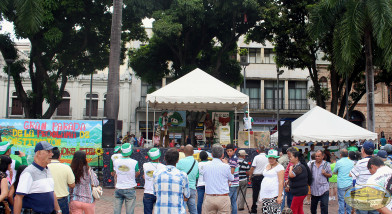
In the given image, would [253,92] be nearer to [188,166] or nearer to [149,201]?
[188,166]

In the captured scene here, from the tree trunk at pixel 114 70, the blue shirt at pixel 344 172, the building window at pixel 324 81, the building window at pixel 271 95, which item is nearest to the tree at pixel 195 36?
the tree trunk at pixel 114 70

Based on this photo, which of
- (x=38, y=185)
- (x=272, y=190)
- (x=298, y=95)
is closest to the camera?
(x=38, y=185)

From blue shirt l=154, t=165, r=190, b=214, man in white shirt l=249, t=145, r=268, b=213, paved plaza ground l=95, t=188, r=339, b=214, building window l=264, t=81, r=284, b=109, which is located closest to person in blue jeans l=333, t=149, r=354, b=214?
man in white shirt l=249, t=145, r=268, b=213

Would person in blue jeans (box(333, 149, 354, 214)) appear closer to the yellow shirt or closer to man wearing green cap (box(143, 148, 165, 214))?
man wearing green cap (box(143, 148, 165, 214))

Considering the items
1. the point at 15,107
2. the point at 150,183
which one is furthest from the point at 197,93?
the point at 15,107

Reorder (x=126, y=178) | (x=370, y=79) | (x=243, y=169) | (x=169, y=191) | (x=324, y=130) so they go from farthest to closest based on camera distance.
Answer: (x=370, y=79)
(x=324, y=130)
(x=243, y=169)
(x=126, y=178)
(x=169, y=191)

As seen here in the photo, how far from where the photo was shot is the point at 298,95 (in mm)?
41969

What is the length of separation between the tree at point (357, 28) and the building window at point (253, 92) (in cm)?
2170

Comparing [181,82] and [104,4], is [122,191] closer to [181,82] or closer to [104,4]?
[181,82]

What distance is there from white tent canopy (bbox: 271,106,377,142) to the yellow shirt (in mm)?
10383

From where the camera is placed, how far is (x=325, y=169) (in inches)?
340

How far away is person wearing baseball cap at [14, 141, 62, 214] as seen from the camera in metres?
4.89

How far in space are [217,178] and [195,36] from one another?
19046 millimetres

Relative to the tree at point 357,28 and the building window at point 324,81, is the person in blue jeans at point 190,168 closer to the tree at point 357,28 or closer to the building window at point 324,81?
the tree at point 357,28
